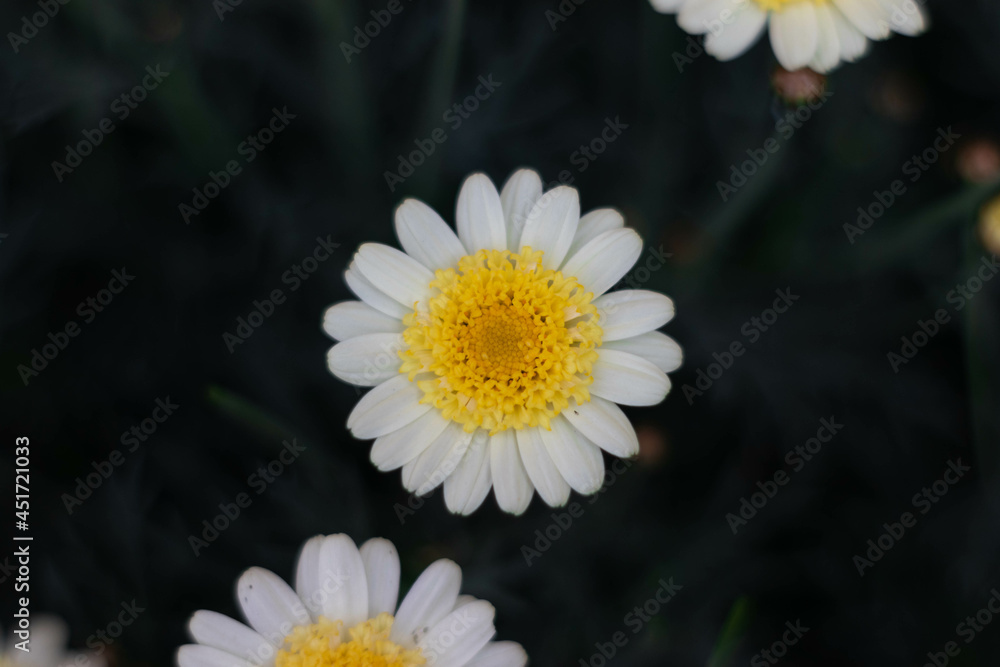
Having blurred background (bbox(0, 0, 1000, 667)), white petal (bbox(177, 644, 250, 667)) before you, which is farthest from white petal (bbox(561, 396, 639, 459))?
white petal (bbox(177, 644, 250, 667))

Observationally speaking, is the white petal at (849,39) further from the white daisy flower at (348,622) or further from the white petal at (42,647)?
the white petal at (42,647)

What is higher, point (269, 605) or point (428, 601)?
point (428, 601)

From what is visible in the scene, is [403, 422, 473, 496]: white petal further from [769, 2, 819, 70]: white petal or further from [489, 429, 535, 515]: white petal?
[769, 2, 819, 70]: white petal

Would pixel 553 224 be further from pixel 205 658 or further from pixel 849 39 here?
pixel 205 658

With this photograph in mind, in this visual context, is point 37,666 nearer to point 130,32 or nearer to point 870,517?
point 130,32

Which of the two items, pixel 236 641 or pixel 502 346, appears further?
pixel 502 346

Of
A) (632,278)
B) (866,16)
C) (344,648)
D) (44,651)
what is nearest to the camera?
(344,648)

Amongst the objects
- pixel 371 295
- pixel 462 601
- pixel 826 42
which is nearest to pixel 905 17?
pixel 826 42
